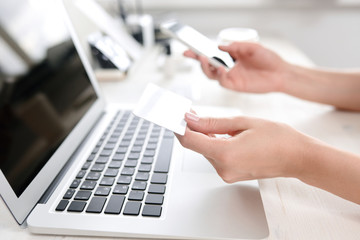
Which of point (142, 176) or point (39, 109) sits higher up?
point (39, 109)

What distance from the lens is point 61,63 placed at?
462 mm

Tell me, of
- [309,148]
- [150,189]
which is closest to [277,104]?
[309,148]

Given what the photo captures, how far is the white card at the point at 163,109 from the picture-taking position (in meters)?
0.32

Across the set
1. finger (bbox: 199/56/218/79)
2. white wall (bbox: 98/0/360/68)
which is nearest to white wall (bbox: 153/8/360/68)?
white wall (bbox: 98/0/360/68)

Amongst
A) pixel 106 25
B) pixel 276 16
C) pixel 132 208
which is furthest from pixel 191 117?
pixel 276 16

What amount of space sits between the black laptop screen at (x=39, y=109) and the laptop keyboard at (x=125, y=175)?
6 centimetres

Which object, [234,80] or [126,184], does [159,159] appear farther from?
[234,80]

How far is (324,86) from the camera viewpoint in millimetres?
610

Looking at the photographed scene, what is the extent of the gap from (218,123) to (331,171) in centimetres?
17

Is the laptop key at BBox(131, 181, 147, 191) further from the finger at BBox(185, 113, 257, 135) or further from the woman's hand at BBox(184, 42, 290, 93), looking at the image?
the woman's hand at BBox(184, 42, 290, 93)

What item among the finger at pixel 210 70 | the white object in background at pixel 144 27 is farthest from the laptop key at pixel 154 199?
the white object in background at pixel 144 27

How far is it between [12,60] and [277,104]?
55cm

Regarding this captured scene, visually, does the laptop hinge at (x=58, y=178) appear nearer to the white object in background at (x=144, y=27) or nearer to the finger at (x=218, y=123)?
the finger at (x=218, y=123)

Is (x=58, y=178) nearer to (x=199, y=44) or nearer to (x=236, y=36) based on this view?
(x=199, y=44)
